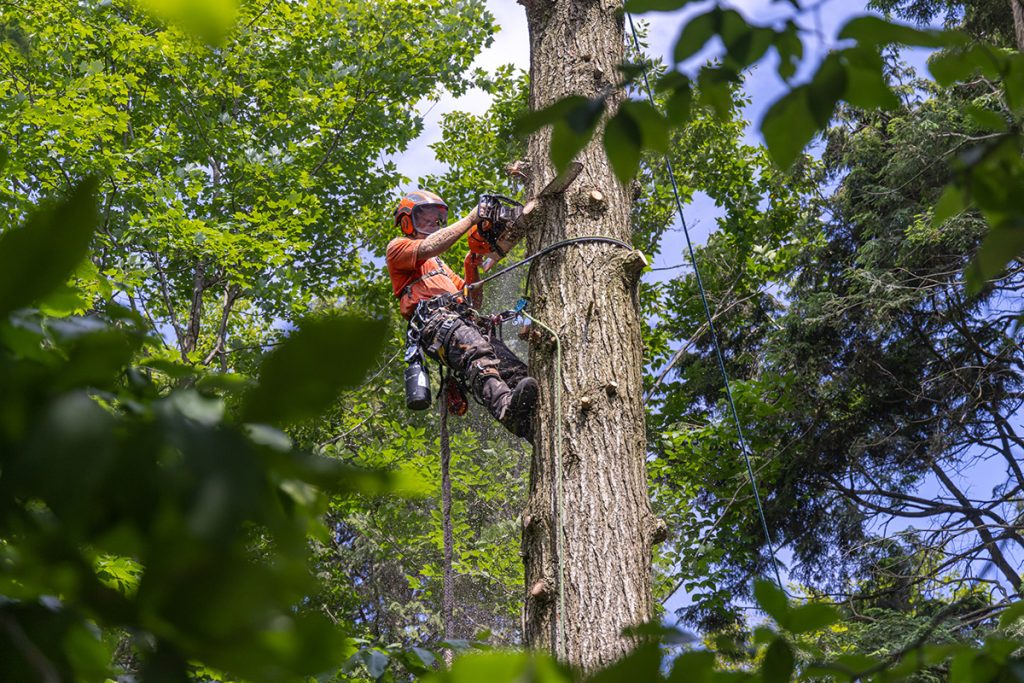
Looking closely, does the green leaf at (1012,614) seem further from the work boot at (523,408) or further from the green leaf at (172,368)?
the work boot at (523,408)

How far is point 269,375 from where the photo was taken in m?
0.41

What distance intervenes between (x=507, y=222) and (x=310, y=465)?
3.27 meters

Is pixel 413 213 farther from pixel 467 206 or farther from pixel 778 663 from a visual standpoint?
pixel 467 206

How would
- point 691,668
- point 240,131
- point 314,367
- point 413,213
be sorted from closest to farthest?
1. point 314,367
2. point 691,668
3. point 413,213
4. point 240,131

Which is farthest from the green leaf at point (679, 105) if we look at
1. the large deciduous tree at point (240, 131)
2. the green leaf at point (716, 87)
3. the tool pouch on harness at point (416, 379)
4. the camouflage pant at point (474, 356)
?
the large deciduous tree at point (240, 131)

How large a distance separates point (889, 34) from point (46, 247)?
24.8 inches

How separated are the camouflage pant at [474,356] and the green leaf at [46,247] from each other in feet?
10.4

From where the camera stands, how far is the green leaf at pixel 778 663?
0.80m

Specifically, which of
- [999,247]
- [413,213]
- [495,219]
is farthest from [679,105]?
[413,213]

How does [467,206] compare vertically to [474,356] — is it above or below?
above

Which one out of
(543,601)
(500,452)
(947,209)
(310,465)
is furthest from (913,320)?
(310,465)

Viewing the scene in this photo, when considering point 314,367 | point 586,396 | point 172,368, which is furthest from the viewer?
point 586,396

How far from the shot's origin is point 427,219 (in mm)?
4742

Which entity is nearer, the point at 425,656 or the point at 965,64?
the point at 965,64
